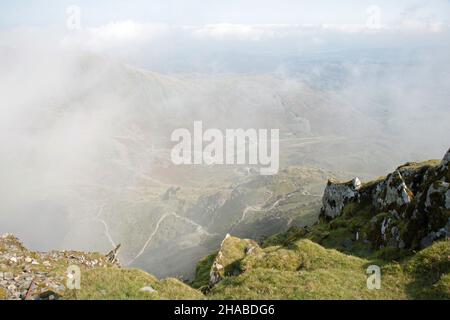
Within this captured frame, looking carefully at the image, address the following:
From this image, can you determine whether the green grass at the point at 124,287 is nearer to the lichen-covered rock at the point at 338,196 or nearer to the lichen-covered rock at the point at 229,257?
the lichen-covered rock at the point at 229,257

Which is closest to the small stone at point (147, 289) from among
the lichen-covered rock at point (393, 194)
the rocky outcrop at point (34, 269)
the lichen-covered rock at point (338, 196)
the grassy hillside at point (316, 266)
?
the grassy hillside at point (316, 266)

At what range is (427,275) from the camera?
28922mm

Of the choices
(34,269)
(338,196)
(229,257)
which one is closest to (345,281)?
(229,257)

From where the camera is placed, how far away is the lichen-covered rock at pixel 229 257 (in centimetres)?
3931

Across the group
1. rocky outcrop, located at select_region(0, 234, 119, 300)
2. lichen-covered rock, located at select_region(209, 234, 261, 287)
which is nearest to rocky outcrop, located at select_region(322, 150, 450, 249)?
lichen-covered rock, located at select_region(209, 234, 261, 287)

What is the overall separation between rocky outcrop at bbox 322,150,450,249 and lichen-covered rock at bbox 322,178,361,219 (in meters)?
1.94

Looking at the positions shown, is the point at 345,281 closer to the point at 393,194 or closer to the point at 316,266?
the point at 316,266

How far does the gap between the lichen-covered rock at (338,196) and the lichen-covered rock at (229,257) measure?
91.3 ft

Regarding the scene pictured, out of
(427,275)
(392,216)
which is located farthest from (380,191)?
(427,275)

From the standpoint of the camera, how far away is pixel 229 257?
43.4 metres

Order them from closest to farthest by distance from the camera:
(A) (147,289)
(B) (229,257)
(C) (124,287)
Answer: (A) (147,289) < (C) (124,287) < (B) (229,257)

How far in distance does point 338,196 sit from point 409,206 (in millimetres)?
28984

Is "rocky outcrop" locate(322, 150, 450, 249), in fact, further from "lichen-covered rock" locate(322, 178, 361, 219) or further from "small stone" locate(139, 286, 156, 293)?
"small stone" locate(139, 286, 156, 293)
